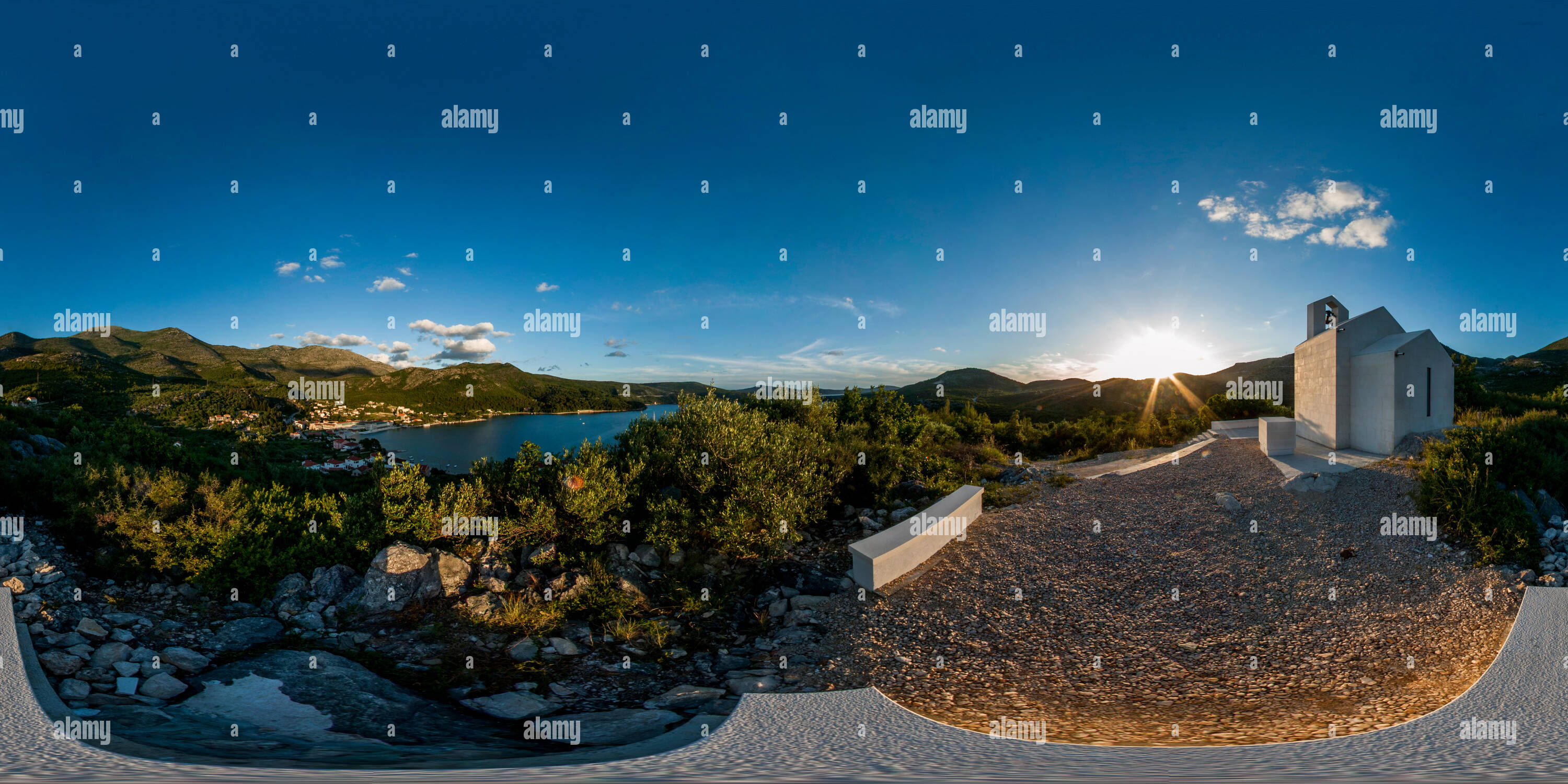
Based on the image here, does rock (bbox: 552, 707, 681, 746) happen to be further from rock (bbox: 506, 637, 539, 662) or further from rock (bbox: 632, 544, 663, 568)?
rock (bbox: 632, 544, 663, 568)

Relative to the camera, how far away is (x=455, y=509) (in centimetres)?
783

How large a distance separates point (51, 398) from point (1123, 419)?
50.1 m

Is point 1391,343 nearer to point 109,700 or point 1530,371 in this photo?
point 109,700

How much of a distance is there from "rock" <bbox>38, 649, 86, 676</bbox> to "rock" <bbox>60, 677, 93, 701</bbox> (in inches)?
7.8

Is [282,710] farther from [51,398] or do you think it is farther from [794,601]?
[51,398]

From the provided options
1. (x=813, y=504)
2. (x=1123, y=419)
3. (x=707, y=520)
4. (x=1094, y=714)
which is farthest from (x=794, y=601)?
(x=1123, y=419)

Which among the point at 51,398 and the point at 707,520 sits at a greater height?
the point at 51,398

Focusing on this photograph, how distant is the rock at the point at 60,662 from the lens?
15.5 ft

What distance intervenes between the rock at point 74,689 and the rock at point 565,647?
3604 mm

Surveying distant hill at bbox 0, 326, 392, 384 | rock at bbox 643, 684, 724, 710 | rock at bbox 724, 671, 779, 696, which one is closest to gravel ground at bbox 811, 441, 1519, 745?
rock at bbox 724, 671, 779, 696

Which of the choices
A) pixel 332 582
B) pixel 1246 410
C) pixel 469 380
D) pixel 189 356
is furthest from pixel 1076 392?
pixel 189 356

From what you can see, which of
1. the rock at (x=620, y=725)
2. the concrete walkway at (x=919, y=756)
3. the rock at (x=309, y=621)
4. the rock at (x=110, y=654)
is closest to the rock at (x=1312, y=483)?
the concrete walkway at (x=919, y=756)

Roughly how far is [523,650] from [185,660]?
10.0ft

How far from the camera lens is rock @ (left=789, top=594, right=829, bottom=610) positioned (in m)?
7.46
